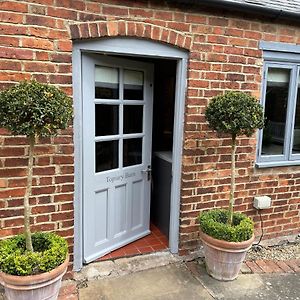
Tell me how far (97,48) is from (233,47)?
1.57 m

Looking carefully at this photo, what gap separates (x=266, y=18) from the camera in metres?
3.66

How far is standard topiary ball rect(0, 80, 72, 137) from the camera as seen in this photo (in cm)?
217

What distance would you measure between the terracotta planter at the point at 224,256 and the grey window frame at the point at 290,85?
1.21 metres

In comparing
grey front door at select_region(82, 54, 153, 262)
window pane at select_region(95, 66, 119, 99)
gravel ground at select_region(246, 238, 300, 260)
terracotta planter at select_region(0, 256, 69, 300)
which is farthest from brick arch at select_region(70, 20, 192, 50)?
gravel ground at select_region(246, 238, 300, 260)

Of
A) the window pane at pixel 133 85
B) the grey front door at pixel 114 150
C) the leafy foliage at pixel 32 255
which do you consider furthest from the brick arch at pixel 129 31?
the leafy foliage at pixel 32 255

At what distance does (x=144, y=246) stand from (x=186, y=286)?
0.87 meters

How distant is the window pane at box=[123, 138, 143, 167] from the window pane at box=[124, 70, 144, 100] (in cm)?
52

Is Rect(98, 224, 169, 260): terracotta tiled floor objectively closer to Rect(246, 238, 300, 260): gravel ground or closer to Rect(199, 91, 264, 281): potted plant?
Rect(199, 91, 264, 281): potted plant

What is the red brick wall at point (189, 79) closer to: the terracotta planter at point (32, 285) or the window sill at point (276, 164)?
the window sill at point (276, 164)

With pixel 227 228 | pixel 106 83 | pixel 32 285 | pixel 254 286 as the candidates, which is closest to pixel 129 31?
pixel 106 83

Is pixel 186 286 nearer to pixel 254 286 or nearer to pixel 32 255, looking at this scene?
pixel 254 286

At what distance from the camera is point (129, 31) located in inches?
119

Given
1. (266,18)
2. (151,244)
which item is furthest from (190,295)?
(266,18)

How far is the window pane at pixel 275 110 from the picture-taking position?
396 centimetres
